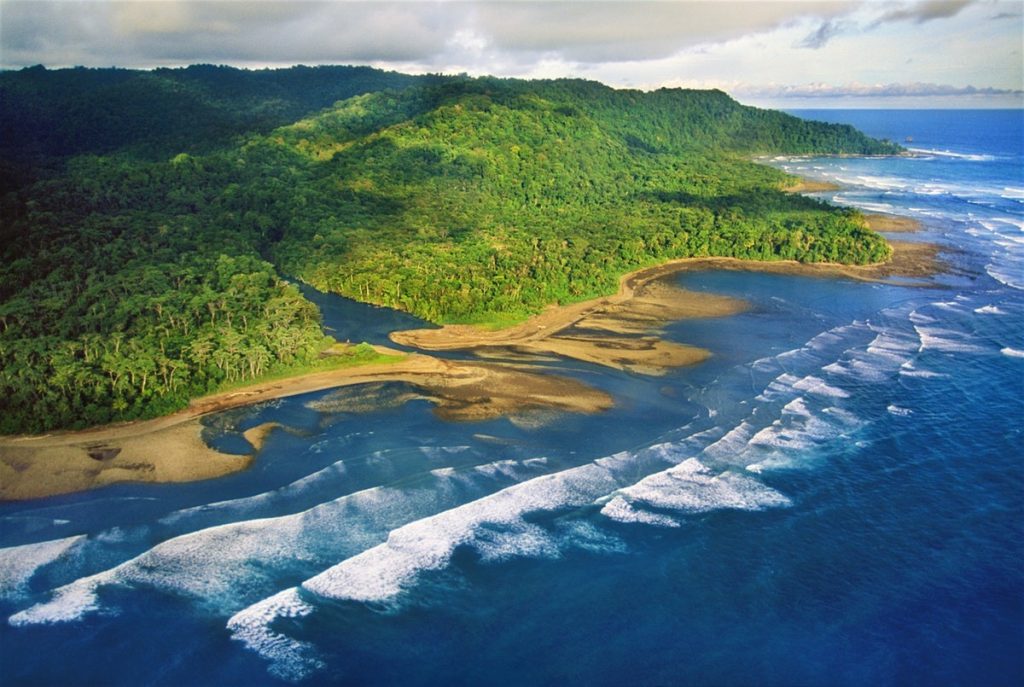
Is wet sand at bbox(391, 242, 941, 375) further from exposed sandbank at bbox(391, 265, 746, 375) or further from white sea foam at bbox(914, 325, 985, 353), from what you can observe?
white sea foam at bbox(914, 325, 985, 353)

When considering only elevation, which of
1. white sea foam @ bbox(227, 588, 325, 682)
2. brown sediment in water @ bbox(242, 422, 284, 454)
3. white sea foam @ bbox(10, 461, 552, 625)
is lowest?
white sea foam @ bbox(227, 588, 325, 682)

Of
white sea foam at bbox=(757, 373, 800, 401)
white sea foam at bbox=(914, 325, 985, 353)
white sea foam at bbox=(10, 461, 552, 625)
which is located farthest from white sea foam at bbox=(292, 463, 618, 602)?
white sea foam at bbox=(914, 325, 985, 353)

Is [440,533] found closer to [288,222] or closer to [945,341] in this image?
[945,341]

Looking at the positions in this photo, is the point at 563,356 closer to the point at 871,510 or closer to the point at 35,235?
the point at 871,510

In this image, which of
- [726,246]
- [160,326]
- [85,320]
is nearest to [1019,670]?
[160,326]

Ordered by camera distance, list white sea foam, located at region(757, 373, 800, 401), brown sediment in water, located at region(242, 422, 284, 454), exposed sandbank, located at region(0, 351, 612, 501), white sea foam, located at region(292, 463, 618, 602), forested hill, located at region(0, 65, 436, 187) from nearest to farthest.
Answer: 1. white sea foam, located at region(292, 463, 618, 602)
2. exposed sandbank, located at region(0, 351, 612, 501)
3. brown sediment in water, located at region(242, 422, 284, 454)
4. white sea foam, located at region(757, 373, 800, 401)
5. forested hill, located at region(0, 65, 436, 187)
